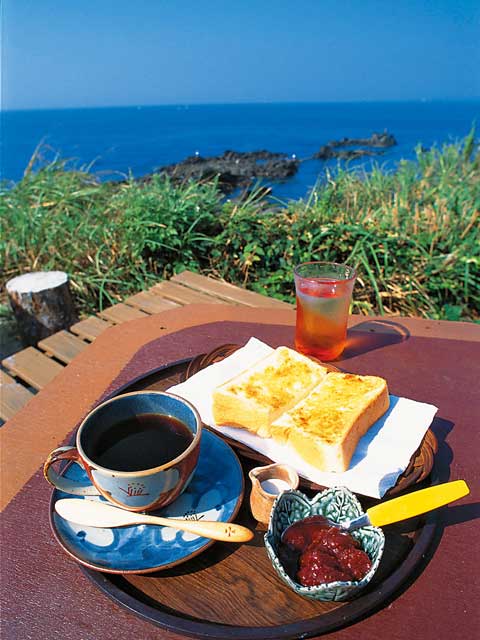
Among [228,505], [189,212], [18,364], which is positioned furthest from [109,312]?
[228,505]

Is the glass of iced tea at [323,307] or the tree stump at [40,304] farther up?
the glass of iced tea at [323,307]

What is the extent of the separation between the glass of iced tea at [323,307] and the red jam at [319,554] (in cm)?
72

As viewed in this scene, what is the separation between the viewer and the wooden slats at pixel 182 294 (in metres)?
2.84

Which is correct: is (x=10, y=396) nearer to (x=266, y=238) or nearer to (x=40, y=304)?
(x=40, y=304)

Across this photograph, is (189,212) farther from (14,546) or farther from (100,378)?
(14,546)

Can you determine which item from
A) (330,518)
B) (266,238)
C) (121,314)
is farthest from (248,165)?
(330,518)

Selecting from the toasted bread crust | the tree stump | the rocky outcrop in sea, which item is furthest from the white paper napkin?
the rocky outcrop in sea

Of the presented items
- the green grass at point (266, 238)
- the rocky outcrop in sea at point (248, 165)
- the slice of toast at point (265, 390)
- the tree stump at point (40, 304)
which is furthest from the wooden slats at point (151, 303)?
the rocky outcrop in sea at point (248, 165)

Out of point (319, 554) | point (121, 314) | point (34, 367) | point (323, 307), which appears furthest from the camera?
Result: point (121, 314)

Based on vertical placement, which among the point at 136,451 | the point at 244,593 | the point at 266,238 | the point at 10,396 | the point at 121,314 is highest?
the point at 136,451

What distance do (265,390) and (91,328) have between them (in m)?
1.76

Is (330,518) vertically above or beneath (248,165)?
above

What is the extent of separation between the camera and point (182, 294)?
2920mm

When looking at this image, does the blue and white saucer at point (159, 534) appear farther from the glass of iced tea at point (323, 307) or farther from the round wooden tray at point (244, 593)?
the glass of iced tea at point (323, 307)
